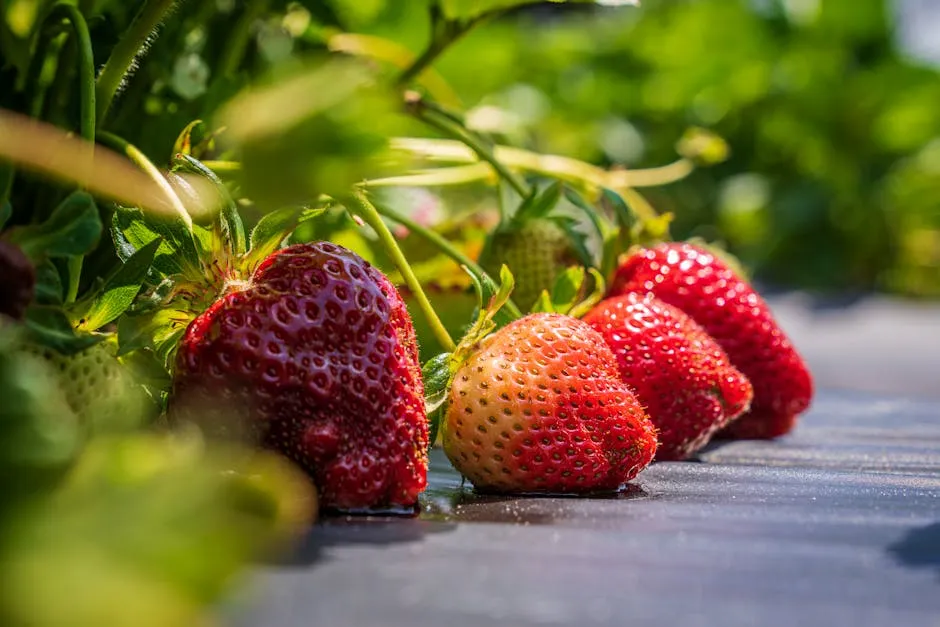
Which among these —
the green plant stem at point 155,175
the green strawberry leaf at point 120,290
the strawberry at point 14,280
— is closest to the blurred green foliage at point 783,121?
the green plant stem at point 155,175

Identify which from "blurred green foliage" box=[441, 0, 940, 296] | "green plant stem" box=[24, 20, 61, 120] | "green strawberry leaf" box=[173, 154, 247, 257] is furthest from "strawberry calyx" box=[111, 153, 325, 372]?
"blurred green foliage" box=[441, 0, 940, 296]

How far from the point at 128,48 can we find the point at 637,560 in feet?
1.13

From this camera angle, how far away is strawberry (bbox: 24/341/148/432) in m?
0.48

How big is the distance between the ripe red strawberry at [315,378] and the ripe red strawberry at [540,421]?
62mm

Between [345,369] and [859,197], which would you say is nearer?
[345,369]

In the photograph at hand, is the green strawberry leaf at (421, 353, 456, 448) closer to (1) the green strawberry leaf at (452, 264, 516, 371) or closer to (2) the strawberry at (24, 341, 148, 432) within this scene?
(1) the green strawberry leaf at (452, 264, 516, 371)

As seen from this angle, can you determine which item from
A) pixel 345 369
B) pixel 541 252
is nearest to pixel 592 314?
pixel 541 252

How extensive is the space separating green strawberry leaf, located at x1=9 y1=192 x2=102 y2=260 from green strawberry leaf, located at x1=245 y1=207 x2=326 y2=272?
0.28 feet

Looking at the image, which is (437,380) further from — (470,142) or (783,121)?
(783,121)

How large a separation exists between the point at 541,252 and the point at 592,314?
3.7 inches

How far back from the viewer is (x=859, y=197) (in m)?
2.59

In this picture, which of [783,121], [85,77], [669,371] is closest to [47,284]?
[85,77]

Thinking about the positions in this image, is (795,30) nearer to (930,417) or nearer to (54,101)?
(930,417)

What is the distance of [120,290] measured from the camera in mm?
509
